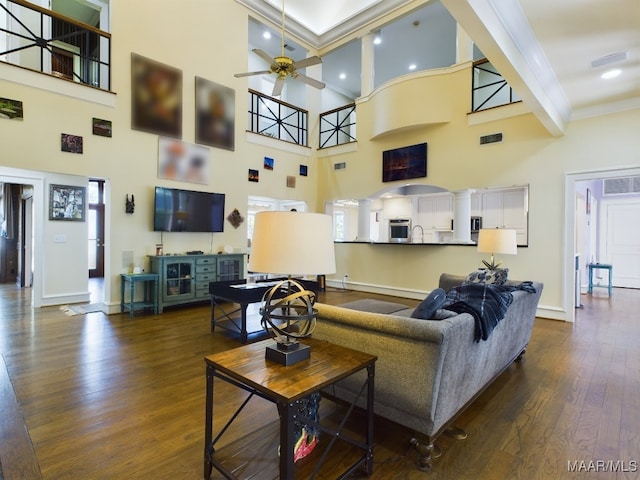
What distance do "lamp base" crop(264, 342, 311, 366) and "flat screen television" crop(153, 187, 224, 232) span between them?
4.51 m

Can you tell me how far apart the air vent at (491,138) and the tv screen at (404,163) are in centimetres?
103

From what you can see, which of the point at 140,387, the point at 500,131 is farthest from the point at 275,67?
the point at 140,387

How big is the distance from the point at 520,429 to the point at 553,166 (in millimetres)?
4297

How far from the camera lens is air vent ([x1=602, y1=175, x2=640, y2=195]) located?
7.92 m

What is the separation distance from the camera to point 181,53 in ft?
19.0

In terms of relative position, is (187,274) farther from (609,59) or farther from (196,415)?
(609,59)

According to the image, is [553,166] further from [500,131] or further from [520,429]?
[520,429]

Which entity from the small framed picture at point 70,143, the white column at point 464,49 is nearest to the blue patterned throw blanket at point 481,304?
the white column at point 464,49

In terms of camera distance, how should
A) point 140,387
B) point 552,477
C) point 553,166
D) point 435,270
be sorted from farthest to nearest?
1. point 435,270
2. point 553,166
3. point 140,387
4. point 552,477

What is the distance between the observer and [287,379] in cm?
145

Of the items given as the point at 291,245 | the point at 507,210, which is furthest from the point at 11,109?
the point at 507,210

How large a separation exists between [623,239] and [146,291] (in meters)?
10.6

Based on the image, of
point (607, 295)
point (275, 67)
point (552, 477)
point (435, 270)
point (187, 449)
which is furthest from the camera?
point (607, 295)

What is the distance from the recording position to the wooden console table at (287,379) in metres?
1.30
